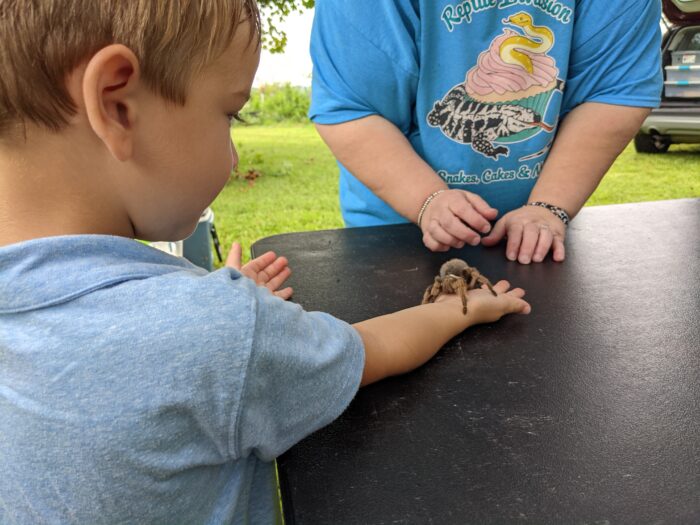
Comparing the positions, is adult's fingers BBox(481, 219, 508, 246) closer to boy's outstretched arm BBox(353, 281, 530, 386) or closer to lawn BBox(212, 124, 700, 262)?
boy's outstretched arm BBox(353, 281, 530, 386)

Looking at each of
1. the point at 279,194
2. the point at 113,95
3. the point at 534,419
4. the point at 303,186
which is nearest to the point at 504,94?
the point at 534,419

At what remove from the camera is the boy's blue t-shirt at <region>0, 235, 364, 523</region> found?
603 millimetres

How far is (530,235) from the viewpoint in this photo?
1.46m

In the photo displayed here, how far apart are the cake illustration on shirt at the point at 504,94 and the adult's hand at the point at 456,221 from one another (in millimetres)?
254

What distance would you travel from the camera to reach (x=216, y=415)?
63 cm

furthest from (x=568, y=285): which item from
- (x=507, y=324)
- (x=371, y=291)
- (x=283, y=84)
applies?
(x=283, y=84)

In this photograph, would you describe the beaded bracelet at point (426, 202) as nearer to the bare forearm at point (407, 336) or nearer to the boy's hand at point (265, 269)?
the boy's hand at point (265, 269)

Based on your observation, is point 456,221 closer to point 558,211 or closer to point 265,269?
point 558,211

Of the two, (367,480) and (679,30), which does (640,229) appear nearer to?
(367,480)

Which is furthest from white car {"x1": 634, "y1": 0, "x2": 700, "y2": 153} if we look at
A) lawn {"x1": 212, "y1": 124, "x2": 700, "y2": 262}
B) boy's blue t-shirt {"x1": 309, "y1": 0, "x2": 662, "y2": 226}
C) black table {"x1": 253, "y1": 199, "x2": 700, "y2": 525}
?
black table {"x1": 253, "y1": 199, "x2": 700, "y2": 525}

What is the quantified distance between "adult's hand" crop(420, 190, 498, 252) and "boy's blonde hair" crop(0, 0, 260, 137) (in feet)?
2.89

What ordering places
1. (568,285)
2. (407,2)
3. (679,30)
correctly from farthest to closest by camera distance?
1. (679,30)
2. (407,2)
3. (568,285)

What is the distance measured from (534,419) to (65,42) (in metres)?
0.66

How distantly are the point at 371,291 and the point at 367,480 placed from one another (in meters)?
0.61
